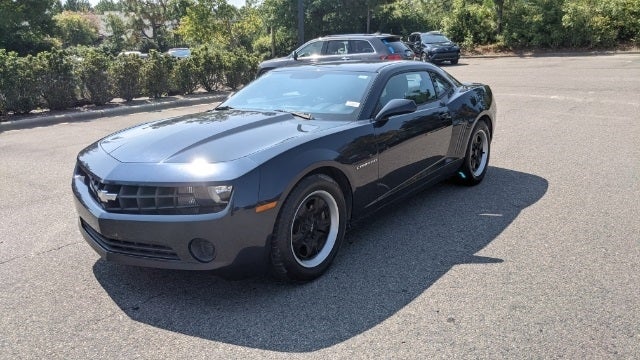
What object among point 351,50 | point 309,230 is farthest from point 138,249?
point 351,50

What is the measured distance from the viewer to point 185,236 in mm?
3002

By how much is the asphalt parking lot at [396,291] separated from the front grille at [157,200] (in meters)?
0.63

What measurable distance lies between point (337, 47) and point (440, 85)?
9.92 m

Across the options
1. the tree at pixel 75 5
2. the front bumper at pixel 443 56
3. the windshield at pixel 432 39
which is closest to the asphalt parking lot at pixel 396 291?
the front bumper at pixel 443 56

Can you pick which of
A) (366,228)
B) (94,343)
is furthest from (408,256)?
(94,343)

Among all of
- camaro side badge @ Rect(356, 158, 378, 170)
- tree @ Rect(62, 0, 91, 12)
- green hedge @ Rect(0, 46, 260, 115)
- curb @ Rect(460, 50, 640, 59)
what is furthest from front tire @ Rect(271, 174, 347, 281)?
tree @ Rect(62, 0, 91, 12)

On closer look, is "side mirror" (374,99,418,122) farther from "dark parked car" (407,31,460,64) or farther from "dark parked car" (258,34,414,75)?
"dark parked car" (407,31,460,64)

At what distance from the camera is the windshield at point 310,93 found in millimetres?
4164

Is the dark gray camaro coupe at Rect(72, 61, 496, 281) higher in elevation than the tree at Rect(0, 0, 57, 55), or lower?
lower

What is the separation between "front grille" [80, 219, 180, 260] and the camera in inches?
122

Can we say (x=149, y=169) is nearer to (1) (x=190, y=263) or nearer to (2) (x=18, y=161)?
(1) (x=190, y=263)

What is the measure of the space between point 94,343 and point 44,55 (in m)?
10.6

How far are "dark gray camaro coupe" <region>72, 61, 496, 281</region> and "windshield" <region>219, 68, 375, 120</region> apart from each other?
0.01m

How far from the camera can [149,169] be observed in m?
3.17
